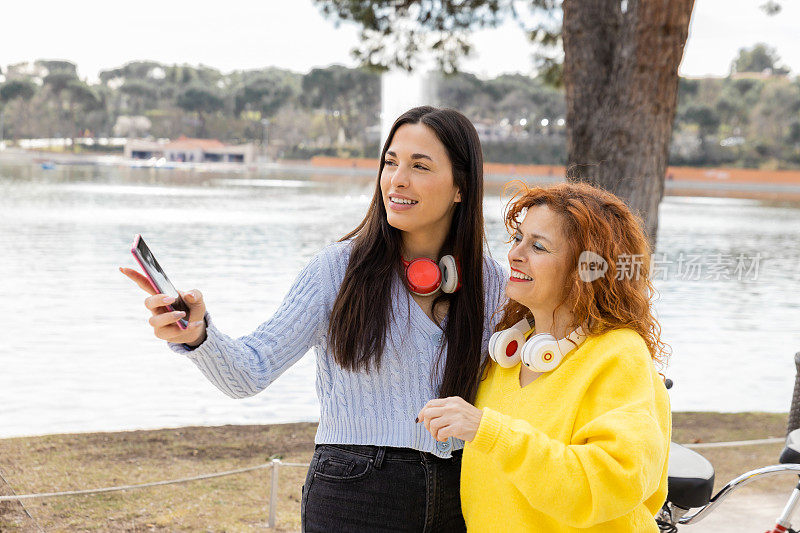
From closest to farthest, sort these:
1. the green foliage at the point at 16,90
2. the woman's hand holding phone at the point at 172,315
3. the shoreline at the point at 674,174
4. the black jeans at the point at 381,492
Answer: the woman's hand holding phone at the point at 172,315 < the black jeans at the point at 381,492 < the shoreline at the point at 674,174 < the green foliage at the point at 16,90

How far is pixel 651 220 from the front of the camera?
13.8ft

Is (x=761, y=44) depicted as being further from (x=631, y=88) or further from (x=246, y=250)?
(x=631, y=88)

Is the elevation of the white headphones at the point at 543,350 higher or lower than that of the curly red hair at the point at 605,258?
lower

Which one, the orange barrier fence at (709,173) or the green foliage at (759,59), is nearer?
the orange barrier fence at (709,173)

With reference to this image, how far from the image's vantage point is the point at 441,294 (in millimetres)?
1685

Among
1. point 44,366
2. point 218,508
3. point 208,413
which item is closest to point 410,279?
point 218,508

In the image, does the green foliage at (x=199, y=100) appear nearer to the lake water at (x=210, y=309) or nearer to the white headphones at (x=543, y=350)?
the lake water at (x=210, y=309)

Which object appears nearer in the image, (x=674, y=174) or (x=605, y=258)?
(x=605, y=258)

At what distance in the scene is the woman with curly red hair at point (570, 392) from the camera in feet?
4.09

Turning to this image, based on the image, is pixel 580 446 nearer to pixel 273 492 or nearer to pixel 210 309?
pixel 273 492

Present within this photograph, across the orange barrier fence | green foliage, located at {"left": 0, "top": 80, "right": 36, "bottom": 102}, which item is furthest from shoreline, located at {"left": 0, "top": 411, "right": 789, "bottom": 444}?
green foliage, located at {"left": 0, "top": 80, "right": 36, "bottom": 102}

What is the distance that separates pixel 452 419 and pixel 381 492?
0.36m

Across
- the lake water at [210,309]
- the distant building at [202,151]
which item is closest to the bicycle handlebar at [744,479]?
the lake water at [210,309]

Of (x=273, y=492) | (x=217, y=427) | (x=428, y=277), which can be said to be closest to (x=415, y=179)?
(x=428, y=277)
